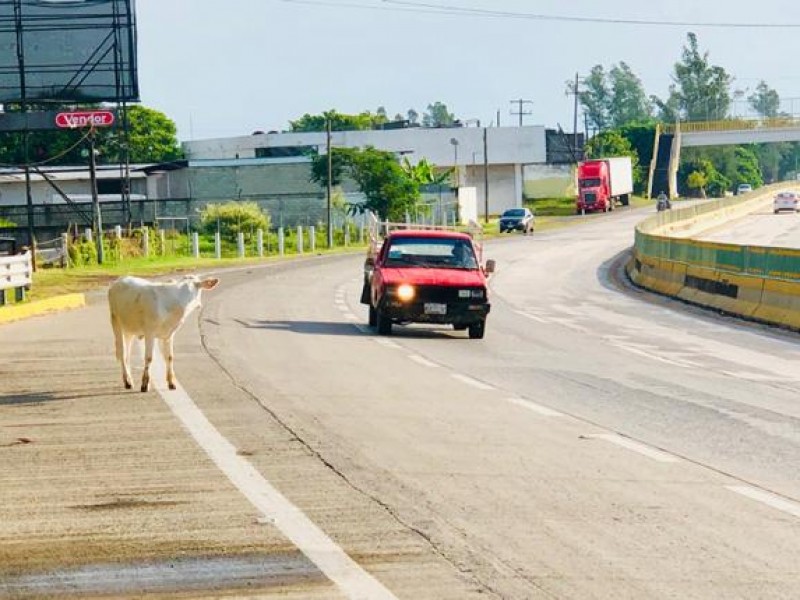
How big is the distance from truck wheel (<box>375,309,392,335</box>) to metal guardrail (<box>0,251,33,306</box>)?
851cm

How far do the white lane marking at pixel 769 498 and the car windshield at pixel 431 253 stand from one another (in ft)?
49.4

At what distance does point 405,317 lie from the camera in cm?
2411

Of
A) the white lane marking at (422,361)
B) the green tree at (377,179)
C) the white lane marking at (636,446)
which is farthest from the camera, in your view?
the green tree at (377,179)

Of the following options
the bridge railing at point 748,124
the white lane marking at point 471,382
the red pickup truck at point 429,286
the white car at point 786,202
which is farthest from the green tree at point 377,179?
the white lane marking at point 471,382

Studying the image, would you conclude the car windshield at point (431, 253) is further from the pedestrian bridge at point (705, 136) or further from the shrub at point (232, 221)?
the pedestrian bridge at point (705, 136)

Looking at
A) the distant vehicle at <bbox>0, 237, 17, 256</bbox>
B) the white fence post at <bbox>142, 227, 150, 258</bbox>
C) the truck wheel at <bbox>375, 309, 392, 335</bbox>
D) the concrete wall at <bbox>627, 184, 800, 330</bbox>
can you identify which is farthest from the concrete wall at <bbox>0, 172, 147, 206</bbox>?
the truck wheel at <bbox>375, 309, 392, 335</bbox>

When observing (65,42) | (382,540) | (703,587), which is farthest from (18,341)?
(65,42)

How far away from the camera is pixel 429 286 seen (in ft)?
79.1

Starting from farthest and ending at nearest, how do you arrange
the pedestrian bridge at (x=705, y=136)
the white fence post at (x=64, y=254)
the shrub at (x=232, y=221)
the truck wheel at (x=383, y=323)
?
the pedestrian bridge at (x=705, y=136) < the shrub at (x=232, y=221) < the white fence post at (x=64, y=254) < the truck wheel at (x=383, y=323)

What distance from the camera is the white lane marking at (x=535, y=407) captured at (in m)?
14.4

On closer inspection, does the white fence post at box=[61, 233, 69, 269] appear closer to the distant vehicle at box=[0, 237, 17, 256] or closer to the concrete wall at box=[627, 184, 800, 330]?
the distant vehicle at box=[0, 237, 17, 256]

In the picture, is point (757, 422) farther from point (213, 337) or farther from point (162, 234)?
point (162, 234)

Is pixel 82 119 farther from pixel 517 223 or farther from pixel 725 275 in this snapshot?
pixel 517 223

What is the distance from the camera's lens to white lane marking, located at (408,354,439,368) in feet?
63.3
